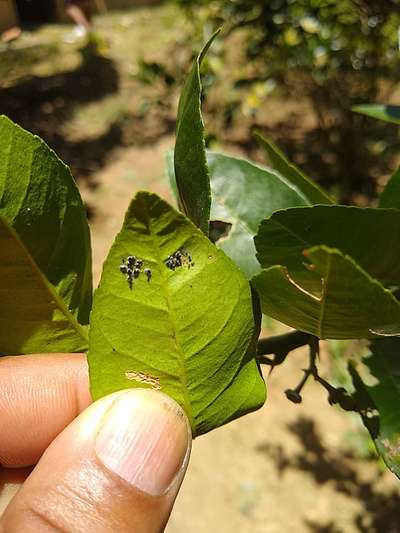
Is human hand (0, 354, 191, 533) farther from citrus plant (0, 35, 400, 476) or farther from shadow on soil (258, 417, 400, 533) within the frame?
shadow on soil (258, 417, 400, 533)

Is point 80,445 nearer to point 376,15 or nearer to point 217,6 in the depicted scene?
point 376,15

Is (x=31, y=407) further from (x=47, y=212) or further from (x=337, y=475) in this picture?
(x=337, y=475)

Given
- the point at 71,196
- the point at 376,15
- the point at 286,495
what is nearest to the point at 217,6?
the point at 376,15

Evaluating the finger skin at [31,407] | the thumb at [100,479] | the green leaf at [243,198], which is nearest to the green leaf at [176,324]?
the thumb at [100,479]

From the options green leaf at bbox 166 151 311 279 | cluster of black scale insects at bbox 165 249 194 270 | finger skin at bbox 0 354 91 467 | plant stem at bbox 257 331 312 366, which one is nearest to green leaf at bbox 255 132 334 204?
green leaf at bbox 166 151 311 279

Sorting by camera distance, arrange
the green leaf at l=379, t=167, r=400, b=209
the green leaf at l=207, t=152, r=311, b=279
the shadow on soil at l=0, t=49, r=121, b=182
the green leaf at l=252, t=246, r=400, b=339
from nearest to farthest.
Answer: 1. the green leaf at l=252, t=246, r=400, b=339
2. the green leaf at l=379, t=167, r=400, b=209
3. the green leaf at l=207, t=152, r=311, b=279
4. the shadow on soil at l=0, t=49, r=121, b=182

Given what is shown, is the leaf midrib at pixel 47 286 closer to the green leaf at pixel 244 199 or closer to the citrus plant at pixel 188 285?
the citrus plant at pixel 188 285
